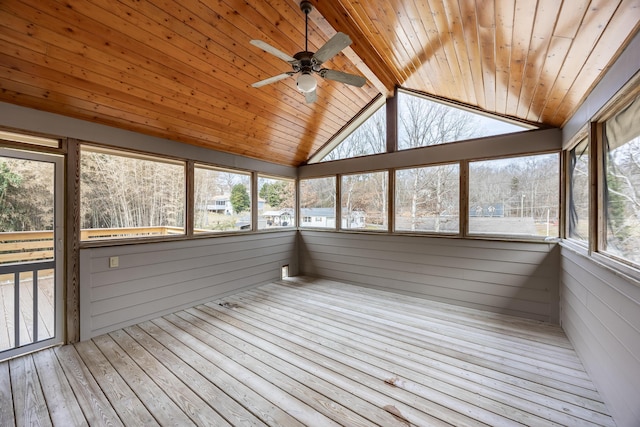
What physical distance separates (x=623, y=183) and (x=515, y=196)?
5.85ft

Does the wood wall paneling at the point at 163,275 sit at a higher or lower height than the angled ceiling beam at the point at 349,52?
lower

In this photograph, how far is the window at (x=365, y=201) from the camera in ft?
15.6

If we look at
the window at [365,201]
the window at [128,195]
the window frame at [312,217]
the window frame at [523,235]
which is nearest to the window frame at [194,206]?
the window at [128,195]

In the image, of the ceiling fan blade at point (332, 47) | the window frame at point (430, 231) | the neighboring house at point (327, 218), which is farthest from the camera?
the neighboring house at point (327, 218)

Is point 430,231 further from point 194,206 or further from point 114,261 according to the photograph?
point 114,261

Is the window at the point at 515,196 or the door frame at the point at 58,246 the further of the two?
the window at the point at 515,196

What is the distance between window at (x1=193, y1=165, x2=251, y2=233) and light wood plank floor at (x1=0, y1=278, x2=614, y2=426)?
4.89 feet

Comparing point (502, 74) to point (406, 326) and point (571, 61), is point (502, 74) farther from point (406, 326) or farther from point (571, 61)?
point (406, 326)

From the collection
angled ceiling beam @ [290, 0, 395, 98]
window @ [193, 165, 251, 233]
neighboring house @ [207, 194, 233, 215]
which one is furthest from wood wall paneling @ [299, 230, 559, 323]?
angled ceiling beam @ [290, 0, 395, 98]

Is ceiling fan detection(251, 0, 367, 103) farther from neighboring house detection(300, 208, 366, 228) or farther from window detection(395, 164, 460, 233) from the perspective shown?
neighboring house detection(300, 208, 366, 228)

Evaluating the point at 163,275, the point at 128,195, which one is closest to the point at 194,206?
the point at 128,195

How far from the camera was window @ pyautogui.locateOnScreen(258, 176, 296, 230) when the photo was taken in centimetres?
520

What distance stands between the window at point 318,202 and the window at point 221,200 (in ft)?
4.31

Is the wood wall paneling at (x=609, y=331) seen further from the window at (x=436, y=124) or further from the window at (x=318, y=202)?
the window at (x=318, y=202)
